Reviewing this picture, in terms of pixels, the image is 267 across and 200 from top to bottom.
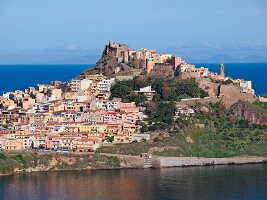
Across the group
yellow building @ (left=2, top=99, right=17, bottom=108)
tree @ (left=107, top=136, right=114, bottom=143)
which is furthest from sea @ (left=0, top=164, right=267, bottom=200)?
yellow building @ (left=2, top=99, right=17, bottom=108)

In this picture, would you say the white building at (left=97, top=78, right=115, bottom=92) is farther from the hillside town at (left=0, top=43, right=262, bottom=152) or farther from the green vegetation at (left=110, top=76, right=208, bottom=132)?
the green vegetation at (left=110, top=76, right=208, bottom=132)

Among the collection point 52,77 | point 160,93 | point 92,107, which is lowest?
point 92,107

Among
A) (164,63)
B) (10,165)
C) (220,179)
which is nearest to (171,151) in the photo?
(220,179)

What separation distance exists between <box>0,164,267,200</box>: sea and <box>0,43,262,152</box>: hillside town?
2.62 m

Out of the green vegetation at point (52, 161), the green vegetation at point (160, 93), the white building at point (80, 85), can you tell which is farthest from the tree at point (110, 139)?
the white building at point (80, 85)

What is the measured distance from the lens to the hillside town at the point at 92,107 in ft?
110

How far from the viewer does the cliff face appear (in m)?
36.7

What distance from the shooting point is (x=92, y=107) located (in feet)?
121

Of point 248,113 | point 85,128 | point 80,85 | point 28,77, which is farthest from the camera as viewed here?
point 28,77

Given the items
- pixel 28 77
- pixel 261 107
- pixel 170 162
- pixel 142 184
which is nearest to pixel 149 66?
pixel 261 107

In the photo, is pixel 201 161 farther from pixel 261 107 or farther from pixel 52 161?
pixel 261 107

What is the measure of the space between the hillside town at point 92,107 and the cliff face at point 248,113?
74 centimetres

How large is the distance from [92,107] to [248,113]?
20.7 feet

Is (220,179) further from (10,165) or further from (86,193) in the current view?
(10,165)
